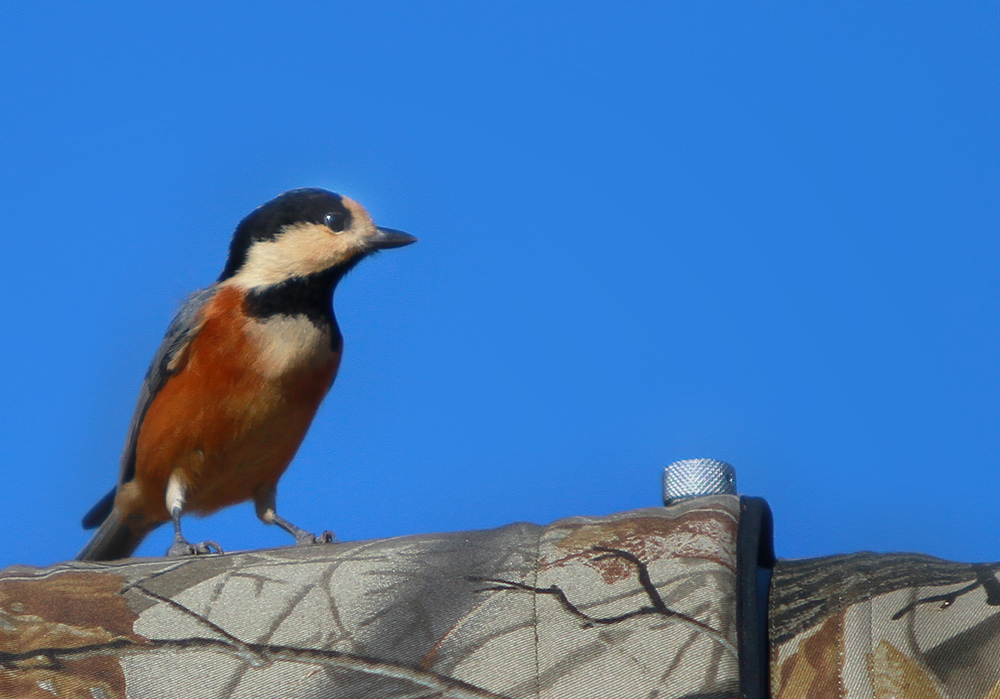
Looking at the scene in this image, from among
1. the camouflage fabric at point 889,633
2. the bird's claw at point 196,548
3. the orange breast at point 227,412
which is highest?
the orange breast at point 227,412

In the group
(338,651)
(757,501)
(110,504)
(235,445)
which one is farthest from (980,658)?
(110,504)

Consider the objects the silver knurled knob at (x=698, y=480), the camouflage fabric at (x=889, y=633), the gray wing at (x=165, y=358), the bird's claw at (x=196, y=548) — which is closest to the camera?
the camouflage fabric at (x=889, y=633)

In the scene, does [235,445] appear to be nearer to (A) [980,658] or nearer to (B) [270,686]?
(B) [270,686]

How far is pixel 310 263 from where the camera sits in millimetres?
3354

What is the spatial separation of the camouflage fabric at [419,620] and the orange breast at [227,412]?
167cm

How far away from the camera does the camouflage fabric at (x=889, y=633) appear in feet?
3.82

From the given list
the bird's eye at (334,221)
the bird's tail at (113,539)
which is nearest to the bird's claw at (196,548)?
the bird's tail at (113,539)

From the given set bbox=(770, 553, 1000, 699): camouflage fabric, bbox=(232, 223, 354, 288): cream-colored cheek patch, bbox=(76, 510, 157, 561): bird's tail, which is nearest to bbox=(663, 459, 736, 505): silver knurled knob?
bbox=(770, 553, 1000, 699): camouflage fabric

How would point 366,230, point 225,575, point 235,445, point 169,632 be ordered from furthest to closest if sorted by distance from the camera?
point 366,230 → point 235,445 → point 225,575 → point 169,632

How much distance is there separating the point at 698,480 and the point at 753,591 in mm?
357

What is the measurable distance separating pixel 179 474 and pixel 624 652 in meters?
2.30

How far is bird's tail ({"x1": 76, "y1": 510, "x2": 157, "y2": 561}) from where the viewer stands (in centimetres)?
340

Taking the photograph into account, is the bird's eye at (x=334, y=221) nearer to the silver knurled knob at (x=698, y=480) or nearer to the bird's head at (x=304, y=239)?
the bird's head at (x=304, y=239)

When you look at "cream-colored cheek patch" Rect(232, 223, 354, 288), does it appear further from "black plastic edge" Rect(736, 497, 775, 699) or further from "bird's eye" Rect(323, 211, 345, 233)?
"black plastic edge" Rect(736, 497, 775, 699)
